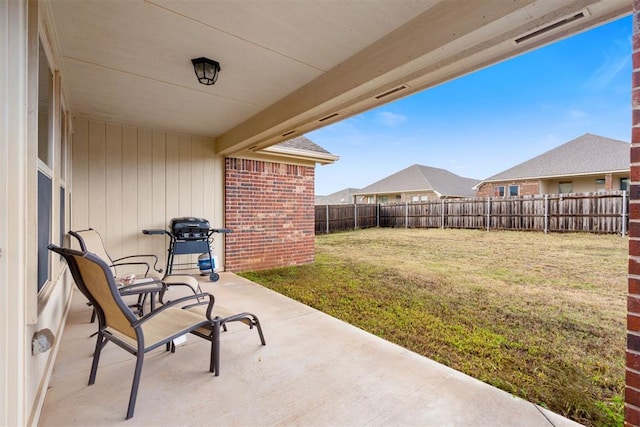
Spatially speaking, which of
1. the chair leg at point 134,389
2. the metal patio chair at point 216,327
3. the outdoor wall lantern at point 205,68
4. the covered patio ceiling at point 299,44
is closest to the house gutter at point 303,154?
the covered patio ceiling at point 299,44

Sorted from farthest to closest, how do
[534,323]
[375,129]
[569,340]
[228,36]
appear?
[375,129]
[534,323]
[569,340]
[228,36]

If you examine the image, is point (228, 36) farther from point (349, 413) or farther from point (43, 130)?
point (349, 413)

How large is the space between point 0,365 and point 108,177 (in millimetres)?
4406

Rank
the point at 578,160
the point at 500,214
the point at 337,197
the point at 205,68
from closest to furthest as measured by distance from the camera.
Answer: the point at 205,68 < the point at 500,214 < the point at 578,160 < the point at 337,197

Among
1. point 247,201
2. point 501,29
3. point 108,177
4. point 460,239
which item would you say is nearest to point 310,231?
point 247,201

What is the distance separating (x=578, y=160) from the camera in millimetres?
15828

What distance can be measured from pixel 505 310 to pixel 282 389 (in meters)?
3.30

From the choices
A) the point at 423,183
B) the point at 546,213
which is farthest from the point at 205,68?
the point at 423,183

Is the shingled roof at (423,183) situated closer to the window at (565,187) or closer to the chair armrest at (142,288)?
the window at (565,187)

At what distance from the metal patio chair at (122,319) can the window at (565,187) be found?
20.5m

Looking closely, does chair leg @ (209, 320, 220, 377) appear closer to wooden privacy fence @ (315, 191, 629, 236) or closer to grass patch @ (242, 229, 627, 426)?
grass patch @ (242, 229, 627, 426)

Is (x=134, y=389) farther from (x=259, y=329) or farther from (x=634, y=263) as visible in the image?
(x=634, y=263)

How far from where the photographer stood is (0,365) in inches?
50.5

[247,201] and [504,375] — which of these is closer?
[504,375]
